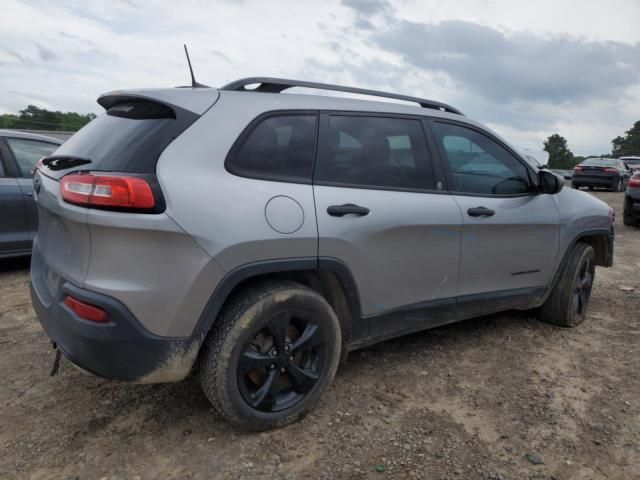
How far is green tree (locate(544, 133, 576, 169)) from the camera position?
6769 centimetres

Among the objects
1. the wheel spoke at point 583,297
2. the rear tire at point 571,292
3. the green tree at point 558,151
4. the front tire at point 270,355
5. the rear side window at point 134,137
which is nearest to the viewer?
the rear side window at point 134,137

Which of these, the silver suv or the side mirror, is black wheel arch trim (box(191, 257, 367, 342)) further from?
the side mirror

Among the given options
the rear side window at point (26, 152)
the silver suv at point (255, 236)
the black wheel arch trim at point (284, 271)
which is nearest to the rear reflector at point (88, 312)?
the silver suv at point (255, 236)

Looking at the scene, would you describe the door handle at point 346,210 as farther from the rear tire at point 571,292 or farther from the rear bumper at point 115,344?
the rear tire at point 571,292

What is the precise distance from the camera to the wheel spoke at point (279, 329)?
2.30m

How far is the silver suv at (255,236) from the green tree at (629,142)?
6741cm

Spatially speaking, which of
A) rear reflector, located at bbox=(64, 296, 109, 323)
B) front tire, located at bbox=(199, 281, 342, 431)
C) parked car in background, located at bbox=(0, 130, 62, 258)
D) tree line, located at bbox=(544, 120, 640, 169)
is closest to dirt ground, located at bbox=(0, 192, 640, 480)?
front tire, located at bbox=(199, 281, 342, 431)

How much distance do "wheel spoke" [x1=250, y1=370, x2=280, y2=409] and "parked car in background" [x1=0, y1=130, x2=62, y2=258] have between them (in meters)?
3.70

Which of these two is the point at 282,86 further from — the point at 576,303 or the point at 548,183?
the point at 576,303

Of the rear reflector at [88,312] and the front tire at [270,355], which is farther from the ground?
the rear reflector at [88,312]

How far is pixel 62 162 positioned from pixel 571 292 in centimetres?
363

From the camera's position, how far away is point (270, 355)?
92.0 inches

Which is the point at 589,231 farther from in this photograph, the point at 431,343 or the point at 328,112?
the point at 328,112

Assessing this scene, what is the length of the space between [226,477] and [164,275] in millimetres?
913
